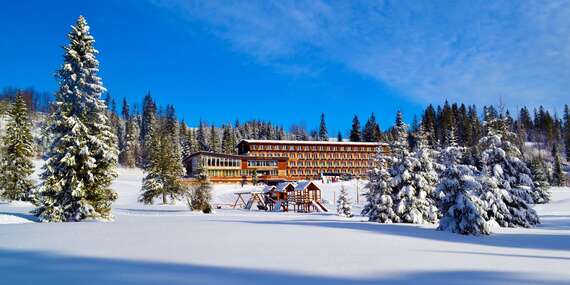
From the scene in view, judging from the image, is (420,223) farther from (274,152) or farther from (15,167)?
(274,152)

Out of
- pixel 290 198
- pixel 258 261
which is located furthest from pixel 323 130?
pixel 258 261

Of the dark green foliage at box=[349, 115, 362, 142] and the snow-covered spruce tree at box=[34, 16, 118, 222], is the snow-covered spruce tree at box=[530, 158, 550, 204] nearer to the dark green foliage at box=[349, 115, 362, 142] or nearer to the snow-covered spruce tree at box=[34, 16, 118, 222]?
the snow-covered spruce tree at box=[34, 16, 118, 222]

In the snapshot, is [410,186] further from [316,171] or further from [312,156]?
[312,156]

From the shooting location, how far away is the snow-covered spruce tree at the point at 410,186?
Result: 87.2 ft

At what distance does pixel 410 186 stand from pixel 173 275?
71.9 ft

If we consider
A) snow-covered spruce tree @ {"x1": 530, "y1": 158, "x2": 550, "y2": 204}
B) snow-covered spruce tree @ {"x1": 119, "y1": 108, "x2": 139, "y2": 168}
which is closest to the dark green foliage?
snow-covered spruce tree @ {"x1": 119, "y1": 108, "x2": 139, "y2": 168}

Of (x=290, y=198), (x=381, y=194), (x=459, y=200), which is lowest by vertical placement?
(x=290, y=198)

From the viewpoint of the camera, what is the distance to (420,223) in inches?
1032

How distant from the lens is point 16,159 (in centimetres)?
3931

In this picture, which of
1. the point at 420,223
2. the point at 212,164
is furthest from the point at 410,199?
the point at 212,164

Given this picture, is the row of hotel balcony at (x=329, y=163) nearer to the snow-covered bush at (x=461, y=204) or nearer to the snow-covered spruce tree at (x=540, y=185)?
the snow-covered spruce tree at (x=540, y=185)

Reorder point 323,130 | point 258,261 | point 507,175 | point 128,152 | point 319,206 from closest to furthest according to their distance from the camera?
point 258,261 → point 507,175 → point 319,206 → point 128,152 → point 323,130

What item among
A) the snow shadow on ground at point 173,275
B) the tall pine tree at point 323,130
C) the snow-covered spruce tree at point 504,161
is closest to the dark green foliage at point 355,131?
the tall pine tree at point 323,130

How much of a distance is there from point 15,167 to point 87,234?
31.1m
